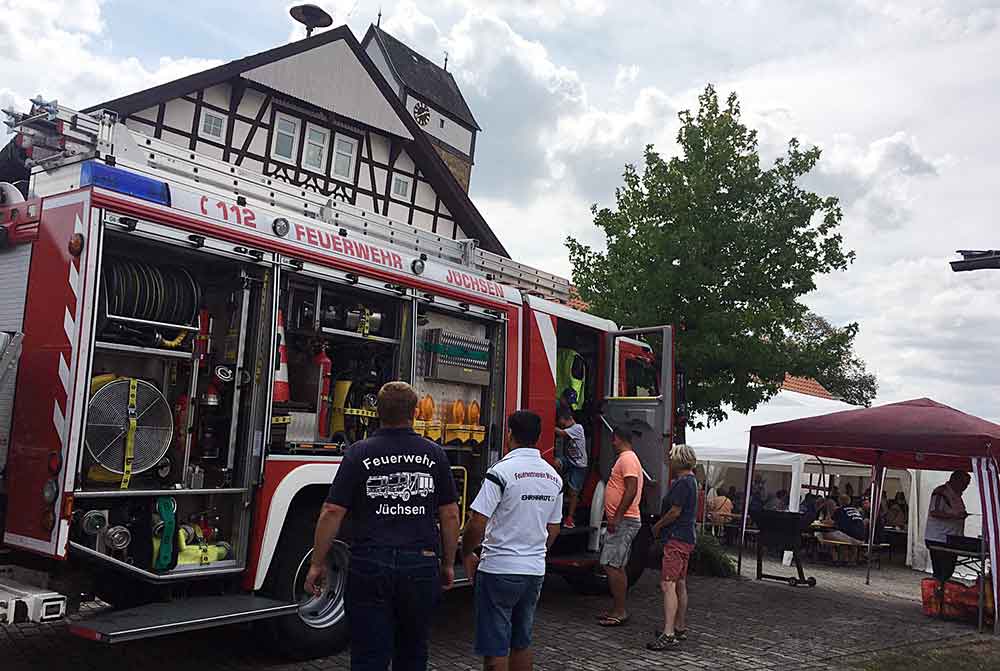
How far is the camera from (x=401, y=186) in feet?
75.5

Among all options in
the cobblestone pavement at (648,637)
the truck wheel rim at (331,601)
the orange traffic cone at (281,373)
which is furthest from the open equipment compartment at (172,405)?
the cobblestone pavement at (648,637)

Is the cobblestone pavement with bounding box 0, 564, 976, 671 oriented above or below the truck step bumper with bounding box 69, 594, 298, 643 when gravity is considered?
below

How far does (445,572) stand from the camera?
4605 mm

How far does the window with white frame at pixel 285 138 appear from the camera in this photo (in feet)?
66.0

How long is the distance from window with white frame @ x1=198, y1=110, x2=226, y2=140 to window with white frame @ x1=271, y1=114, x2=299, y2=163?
125cm

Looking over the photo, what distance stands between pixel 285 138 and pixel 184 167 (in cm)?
1455

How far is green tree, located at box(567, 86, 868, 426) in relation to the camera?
44.1ft

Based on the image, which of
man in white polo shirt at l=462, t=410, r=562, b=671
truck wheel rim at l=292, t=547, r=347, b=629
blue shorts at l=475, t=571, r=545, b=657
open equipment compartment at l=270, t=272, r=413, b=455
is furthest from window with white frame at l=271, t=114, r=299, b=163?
blue shorts at l=475, t=571, r=545, b=657

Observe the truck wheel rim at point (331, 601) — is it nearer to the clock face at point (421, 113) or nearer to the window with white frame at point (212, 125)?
the window with white frame at point (212, 125)

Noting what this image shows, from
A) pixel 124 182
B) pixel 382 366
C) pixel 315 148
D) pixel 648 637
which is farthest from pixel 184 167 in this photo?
pixel 315 148

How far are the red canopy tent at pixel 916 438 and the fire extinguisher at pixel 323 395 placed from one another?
285 inches

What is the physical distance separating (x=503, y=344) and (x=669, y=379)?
1.99 m

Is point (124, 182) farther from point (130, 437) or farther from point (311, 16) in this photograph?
point (311, 16)

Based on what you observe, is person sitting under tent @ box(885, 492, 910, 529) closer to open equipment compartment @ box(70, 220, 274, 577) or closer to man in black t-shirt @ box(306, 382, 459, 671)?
open equipment compartment @ box(70, 220, 274, 577)
